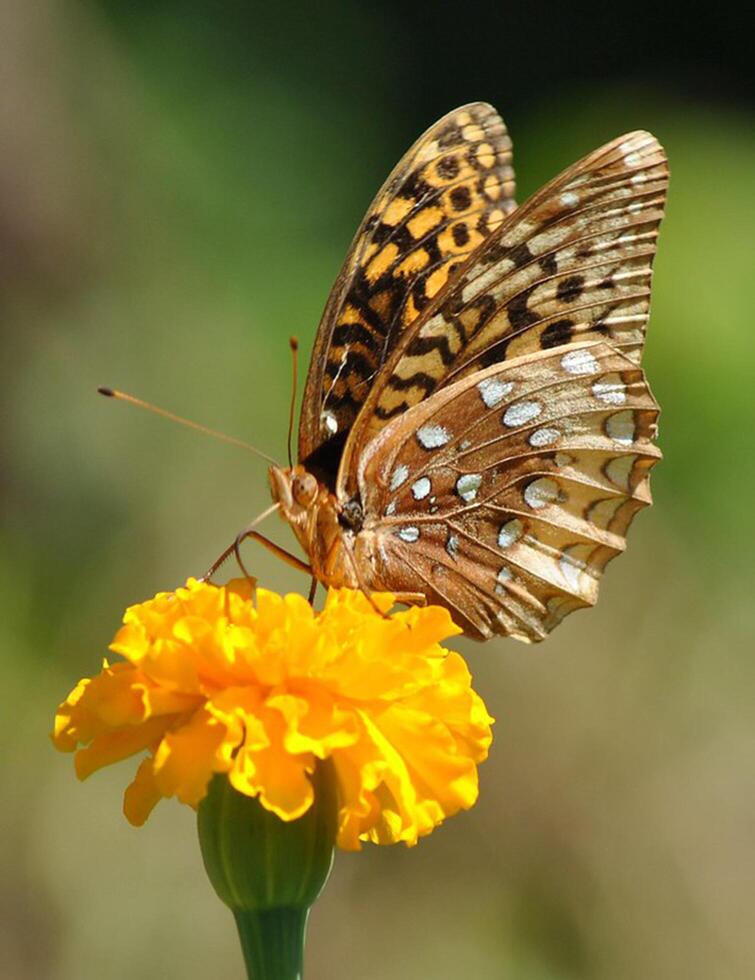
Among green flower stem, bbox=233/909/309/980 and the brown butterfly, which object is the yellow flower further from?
the brown butterfly

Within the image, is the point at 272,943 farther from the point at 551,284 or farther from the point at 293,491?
the point at 551,284

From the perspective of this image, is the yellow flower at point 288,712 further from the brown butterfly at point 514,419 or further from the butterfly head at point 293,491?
the brown butterfly at point 514,419

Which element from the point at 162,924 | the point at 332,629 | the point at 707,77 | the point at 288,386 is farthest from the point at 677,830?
the point at 707,77

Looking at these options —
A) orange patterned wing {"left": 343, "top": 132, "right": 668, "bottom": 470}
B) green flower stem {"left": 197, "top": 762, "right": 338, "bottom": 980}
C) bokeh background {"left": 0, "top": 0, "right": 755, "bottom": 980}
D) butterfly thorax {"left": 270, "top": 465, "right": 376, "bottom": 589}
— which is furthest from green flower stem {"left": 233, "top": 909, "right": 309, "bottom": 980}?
bokeh background {"left": 0, "top": 0, "right": 755, "bottom": 980}

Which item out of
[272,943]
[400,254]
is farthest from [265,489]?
[272,943]

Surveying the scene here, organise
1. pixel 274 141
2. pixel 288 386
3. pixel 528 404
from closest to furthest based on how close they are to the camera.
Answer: pixel 528 404
pixel 288 386
pixel 274 141

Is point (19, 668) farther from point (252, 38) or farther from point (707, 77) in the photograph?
point (707, 77)
